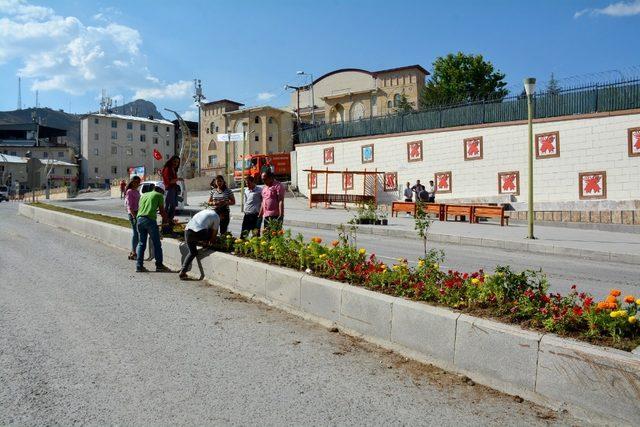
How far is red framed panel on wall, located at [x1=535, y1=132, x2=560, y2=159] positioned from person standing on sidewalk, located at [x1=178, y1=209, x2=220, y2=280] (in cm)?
1811

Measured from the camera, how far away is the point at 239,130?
224ft

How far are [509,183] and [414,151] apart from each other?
5.85 meters

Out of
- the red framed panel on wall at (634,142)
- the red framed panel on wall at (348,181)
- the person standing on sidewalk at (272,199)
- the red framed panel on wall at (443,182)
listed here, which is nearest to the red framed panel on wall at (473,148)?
the red framed panel on wall at (443,182)

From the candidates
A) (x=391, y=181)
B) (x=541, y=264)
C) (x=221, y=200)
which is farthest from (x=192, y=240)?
(x=391, y=181)

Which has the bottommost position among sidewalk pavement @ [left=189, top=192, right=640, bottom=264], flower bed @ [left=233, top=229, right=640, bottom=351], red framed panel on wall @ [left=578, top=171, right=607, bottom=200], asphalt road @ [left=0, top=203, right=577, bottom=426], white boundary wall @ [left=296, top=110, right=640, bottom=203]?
asphalt road @ [left=0, top=203, right=577, bottom=426]

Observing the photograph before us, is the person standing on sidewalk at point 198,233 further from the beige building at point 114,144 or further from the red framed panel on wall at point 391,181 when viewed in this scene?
the beige building at point 114,144

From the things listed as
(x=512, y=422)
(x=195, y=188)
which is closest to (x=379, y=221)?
(x=512, y=422)

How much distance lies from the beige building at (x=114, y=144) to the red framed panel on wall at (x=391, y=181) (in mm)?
62153

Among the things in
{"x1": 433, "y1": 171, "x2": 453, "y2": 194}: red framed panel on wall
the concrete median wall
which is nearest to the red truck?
{"x1": 433, "y1": 171, "x2": 453, "y2": 194}: red framed panel on wall

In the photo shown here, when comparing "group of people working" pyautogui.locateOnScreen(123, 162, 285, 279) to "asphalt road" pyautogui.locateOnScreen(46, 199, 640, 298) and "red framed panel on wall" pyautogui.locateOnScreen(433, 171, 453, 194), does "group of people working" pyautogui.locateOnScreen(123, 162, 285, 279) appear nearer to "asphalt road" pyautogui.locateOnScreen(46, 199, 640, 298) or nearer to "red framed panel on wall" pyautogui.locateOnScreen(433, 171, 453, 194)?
"asphalt road" pyautogui.locateOnScreen(46, 199, 640, 298)

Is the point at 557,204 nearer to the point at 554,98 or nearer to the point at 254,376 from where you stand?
the point at 554,98

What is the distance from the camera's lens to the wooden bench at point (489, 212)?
60.6 ft

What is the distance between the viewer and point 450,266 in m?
10.1

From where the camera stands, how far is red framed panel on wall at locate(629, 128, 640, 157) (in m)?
19.8
